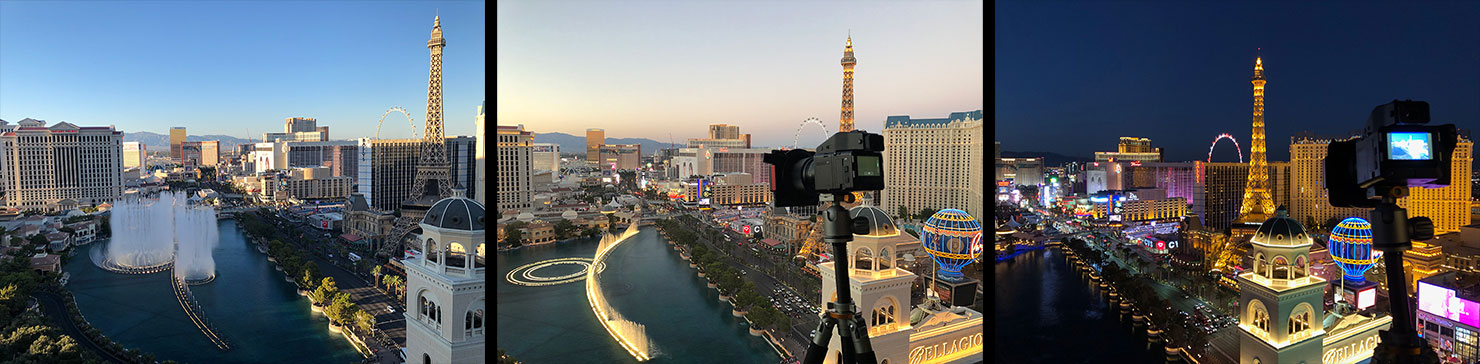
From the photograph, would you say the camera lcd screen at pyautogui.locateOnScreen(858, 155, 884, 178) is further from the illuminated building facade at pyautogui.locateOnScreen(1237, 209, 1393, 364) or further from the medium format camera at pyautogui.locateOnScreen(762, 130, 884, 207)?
the illuminated building facade at pyautogui.locateOnScreen(1237, 209, 1393, 364)

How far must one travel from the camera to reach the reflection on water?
2056 mm

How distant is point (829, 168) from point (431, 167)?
3.99 meters

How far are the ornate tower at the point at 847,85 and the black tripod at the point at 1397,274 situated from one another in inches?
83.6

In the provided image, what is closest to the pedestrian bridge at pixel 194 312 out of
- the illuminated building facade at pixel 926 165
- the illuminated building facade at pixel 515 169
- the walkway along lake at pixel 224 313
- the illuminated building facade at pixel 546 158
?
the walkway along lake at pixel 224 313

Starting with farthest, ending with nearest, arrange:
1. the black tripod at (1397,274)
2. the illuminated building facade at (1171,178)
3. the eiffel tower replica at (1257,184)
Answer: the illuminated building facade at (1171,178), the eiffel tower replica at (1257,184), the black tripod at (1397,274)

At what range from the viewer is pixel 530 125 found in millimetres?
3305

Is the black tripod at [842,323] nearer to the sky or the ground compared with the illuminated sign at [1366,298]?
nearer to the sky

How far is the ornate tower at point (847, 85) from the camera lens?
3215 millimetres

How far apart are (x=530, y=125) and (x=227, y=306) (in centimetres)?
286

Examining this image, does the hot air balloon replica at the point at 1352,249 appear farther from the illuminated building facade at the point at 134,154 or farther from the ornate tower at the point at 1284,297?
the illuminated building facade at the point at 134,154

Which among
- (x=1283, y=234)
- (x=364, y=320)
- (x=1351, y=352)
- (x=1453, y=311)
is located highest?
(x=1283, y=234)

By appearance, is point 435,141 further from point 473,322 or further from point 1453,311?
point 1453,311

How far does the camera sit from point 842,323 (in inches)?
43.3

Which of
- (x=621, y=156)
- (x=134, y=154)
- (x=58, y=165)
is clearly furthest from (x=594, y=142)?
(x=58, y=165)
